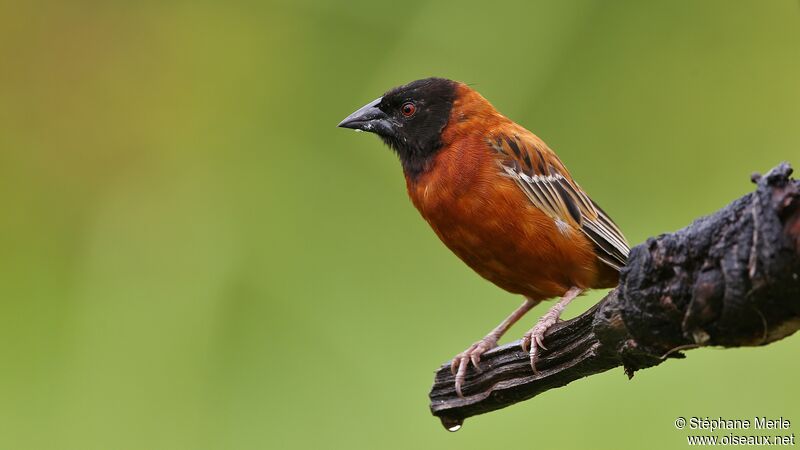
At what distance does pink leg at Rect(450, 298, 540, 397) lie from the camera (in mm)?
4074

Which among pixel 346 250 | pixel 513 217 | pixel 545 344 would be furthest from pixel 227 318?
pixel 545 344

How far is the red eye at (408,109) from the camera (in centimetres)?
510

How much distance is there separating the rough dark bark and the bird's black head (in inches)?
84.3

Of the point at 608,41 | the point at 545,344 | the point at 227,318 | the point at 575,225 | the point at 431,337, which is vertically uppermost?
the point at 608,41

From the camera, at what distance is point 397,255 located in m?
5.76

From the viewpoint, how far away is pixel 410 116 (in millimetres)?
5082

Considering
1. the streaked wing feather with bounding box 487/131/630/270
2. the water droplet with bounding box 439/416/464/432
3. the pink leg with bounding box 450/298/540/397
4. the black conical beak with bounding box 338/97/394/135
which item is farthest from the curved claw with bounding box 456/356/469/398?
the black conical beak with bounding box 338/97/394/135

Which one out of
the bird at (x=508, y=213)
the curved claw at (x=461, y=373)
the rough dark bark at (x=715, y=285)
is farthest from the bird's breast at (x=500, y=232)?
the rough dark bark at (x=715, y=285)

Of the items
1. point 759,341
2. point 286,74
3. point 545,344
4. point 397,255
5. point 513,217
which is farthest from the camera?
point 286,74

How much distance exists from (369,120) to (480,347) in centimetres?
149

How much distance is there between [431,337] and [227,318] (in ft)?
4.01

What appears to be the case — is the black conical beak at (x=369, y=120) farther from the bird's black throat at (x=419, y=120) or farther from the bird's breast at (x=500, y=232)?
the bird's breast at (x=500, y=232)

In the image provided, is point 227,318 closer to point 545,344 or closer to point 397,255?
point 397,255

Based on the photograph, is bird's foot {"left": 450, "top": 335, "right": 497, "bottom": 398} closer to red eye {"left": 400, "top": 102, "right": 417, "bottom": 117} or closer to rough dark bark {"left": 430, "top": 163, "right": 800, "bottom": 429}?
rough dark bark {"left": 430, "top": 163, "right": 800, "bottom": 429}
